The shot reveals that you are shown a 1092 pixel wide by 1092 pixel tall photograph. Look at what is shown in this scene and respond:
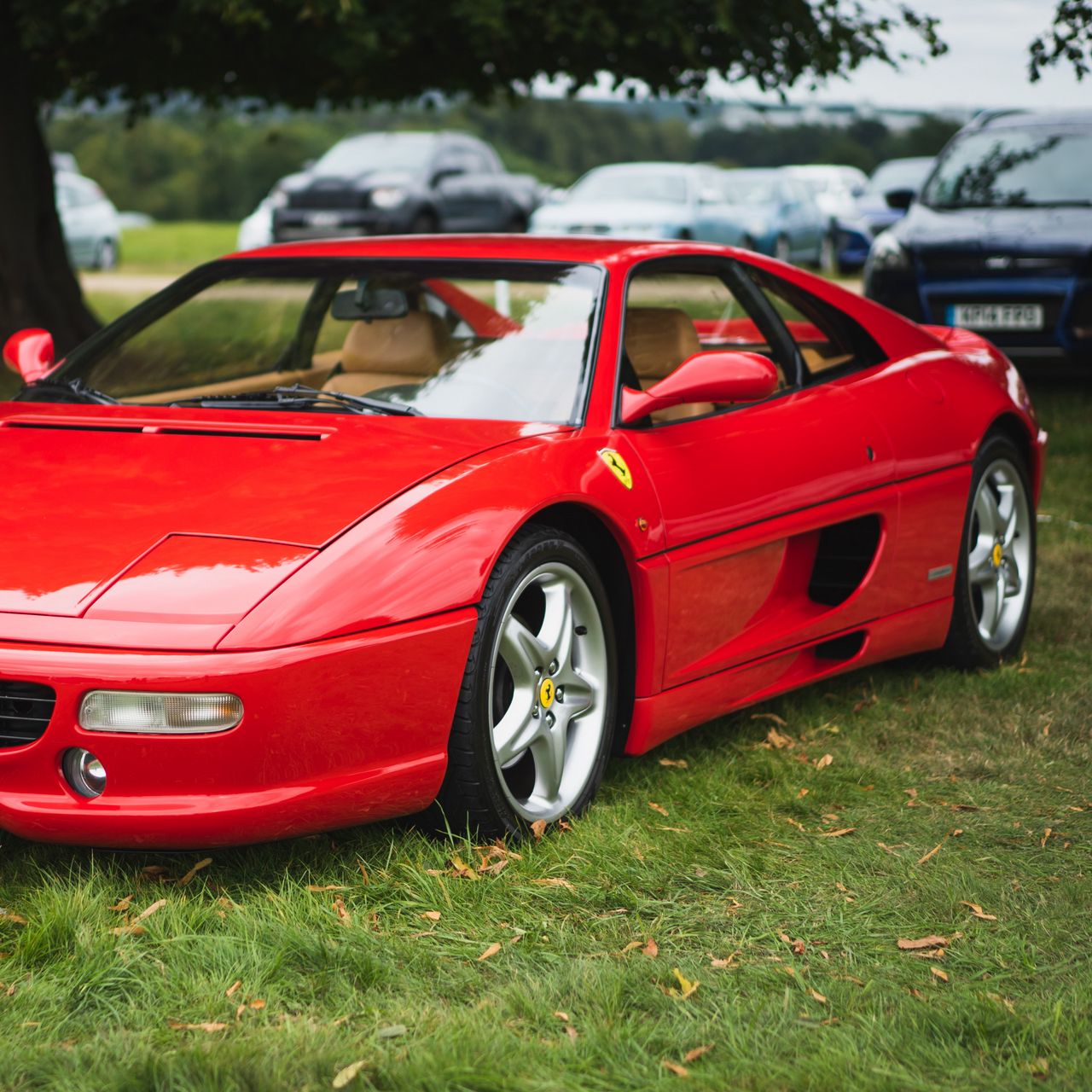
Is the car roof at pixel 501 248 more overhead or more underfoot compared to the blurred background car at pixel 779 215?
more overhead

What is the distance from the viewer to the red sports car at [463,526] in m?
3.00

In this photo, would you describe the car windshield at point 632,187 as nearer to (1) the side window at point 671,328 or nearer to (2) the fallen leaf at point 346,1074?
(1) the side window at point 671,328

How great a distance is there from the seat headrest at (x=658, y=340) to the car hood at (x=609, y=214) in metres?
15.1

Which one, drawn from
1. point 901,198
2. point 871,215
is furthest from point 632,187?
point 901,198

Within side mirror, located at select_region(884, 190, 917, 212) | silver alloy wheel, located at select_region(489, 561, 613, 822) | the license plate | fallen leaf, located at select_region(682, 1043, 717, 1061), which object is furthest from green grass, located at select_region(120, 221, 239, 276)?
fallen leaf, located at select_region(682, 1043, 717, 1061)

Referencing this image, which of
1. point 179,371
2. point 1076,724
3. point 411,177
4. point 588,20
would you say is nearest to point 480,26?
point 588,20

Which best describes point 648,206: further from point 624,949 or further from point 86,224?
point 624,949

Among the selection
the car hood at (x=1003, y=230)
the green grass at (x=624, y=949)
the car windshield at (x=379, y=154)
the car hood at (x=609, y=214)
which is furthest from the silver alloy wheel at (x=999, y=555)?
the car windshield at (x=379, y=154)

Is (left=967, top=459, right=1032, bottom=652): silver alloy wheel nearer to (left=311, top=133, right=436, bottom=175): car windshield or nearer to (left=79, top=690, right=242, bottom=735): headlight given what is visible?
(left=79, top=690, right=242, bottom=735): headlight

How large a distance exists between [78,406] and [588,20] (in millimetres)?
6073

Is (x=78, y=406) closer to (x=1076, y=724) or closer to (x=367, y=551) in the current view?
(x=367, y=551)

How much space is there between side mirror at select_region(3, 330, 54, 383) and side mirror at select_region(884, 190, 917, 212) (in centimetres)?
816

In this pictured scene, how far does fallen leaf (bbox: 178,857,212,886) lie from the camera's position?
3277mm

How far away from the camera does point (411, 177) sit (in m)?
22.4
